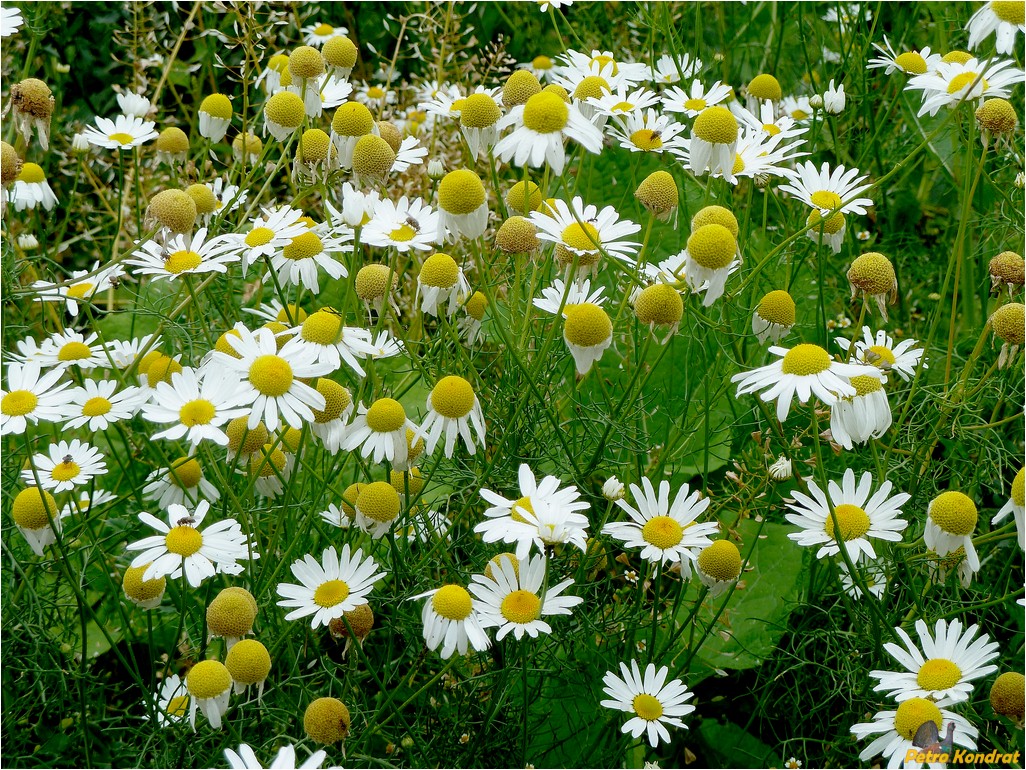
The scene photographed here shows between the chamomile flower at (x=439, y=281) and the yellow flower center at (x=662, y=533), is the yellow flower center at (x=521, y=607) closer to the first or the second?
the yellow flower center at (x=662, y=533)

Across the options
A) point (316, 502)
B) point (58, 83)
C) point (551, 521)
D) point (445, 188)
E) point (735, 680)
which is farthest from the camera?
point (58, 83)

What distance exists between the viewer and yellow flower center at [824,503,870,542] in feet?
4.34

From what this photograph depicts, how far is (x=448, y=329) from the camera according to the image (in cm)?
140

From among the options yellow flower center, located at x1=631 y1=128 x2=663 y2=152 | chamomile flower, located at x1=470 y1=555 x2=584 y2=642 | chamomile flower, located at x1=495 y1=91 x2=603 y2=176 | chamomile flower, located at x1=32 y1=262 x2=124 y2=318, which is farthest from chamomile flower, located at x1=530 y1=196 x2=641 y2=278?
chamomile flower, located at x1=32 y1=262 x2=124 y2=318

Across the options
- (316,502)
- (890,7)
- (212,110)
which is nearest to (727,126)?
(316,502)

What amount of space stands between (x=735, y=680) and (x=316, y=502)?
0.82 metres

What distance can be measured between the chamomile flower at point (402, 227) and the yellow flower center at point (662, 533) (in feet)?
1.53

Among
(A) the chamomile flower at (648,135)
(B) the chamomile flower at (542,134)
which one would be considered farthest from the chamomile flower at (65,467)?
(A) the chamomile flower at (648,135)

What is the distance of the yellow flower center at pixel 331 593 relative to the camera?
4.20 feet

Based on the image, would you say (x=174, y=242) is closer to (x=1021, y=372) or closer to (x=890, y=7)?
(x=1021, y=372)

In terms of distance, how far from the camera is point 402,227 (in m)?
1.42

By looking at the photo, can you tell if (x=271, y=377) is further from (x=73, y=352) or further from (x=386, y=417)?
(x=73, y=352)

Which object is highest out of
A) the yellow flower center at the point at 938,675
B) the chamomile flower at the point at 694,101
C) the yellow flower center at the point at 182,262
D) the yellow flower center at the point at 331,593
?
the chamomile flower at the point at 694,101

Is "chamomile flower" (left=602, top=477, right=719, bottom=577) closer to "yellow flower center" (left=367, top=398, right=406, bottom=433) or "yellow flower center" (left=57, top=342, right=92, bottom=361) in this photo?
"yellow flower center" (left=367, top=398, right=406, bottom=433)
